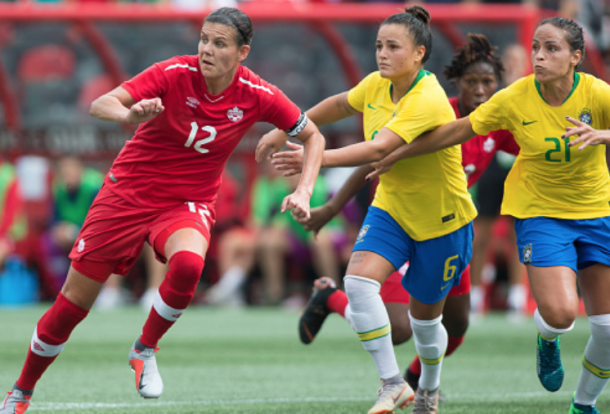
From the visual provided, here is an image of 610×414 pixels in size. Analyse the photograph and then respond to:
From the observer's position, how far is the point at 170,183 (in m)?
5.46

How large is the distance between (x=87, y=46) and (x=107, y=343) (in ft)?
17.1

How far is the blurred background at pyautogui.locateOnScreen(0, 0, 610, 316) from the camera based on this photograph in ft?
42.4

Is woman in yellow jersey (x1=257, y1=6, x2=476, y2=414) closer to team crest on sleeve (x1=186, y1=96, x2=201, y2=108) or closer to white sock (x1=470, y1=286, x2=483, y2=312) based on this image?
team crest on sleeve (x1=186, y1=96, x2=201, y2=108)

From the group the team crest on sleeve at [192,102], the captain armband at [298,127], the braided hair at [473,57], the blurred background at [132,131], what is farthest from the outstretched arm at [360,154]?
the blurred background at [132,131]

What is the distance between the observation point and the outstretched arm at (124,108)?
471cm

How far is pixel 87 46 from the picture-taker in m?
13.2

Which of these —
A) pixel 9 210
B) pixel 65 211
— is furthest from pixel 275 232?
pixel 9 210

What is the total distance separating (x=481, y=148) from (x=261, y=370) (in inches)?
102

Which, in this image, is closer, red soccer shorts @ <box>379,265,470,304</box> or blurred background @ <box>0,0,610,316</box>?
red soccer shorts @ <box>379,265,470,304</box>

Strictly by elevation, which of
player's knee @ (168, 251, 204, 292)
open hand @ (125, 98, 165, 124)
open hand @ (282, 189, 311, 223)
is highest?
open hand @ (125, 98, 165, 124)

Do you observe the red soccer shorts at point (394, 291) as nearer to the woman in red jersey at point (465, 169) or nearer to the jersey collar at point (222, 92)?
the woman in red jersey at point (465, 169)

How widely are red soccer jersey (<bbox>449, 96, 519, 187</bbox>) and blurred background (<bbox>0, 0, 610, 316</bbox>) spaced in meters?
6.15

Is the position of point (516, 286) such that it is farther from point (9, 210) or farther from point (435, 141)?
point (435, 141)

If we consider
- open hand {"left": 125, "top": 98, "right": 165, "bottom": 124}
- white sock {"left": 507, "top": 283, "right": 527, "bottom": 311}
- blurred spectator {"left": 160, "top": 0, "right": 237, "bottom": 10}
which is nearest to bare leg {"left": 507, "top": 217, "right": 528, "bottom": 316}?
white sock {"left": 507, "top": 283, "right": 527, "bottom": 311}
